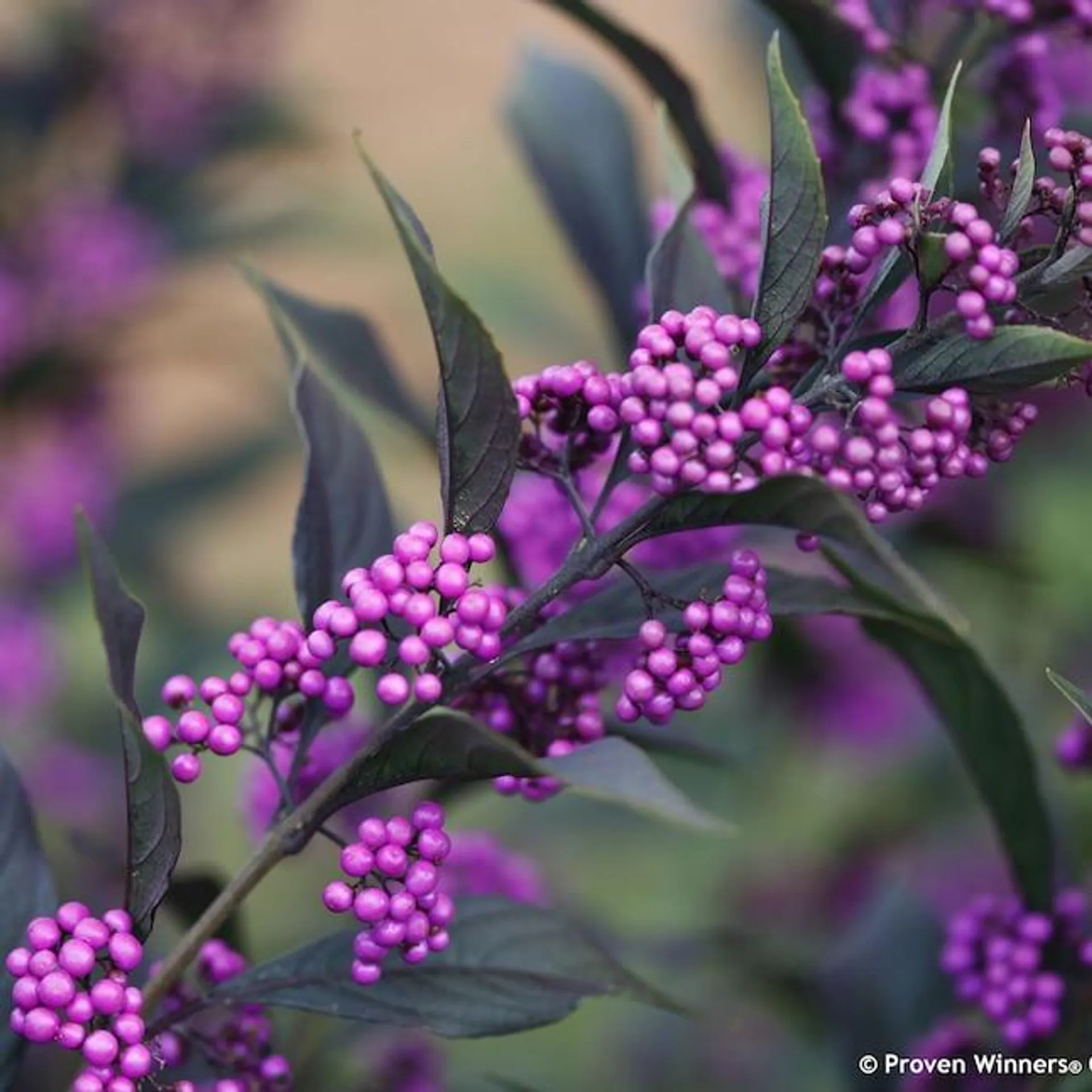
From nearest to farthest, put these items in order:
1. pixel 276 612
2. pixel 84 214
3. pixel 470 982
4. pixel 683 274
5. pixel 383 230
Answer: pixel 470 982
pixel 683 274
pixel 84 214
pixel 383 230
pixel 276 612

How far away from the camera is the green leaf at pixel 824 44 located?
133cm

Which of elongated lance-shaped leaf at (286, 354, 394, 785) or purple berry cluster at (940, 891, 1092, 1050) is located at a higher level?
elongated lance-shaped leaf at (286, 354, 394, 785)

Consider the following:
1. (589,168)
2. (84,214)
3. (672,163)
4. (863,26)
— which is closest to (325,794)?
(672,163)

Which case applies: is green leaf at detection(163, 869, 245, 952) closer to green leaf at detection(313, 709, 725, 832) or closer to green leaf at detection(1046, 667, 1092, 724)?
green leaf at detection(313, 709, 725, 832)

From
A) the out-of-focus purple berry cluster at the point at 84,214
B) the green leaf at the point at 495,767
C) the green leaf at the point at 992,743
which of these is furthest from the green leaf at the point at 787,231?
the out-of-focus purple berry cluster at the point at 84,214

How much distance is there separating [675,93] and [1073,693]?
0.73 metres

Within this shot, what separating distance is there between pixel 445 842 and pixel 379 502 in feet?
1.01

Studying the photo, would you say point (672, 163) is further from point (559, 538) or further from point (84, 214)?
point (84, 214)

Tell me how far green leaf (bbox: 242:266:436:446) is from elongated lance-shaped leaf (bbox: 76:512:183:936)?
16.1 inches

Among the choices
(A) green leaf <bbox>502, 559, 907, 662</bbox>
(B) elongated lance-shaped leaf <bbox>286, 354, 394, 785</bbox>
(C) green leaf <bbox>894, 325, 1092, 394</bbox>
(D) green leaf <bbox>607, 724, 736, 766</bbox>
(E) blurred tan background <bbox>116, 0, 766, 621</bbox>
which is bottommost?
(E) blurred tan background <bbox>116, 0, 766, 621</bbox>

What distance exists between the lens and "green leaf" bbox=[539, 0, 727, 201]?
1360 millimetres

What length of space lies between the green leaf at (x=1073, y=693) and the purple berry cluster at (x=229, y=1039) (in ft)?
1.75

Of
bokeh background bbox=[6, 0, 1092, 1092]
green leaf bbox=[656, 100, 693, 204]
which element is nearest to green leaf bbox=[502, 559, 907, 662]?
green leaf bbox=[656, 100, 693, 204]

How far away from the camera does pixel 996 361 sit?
0.85m
